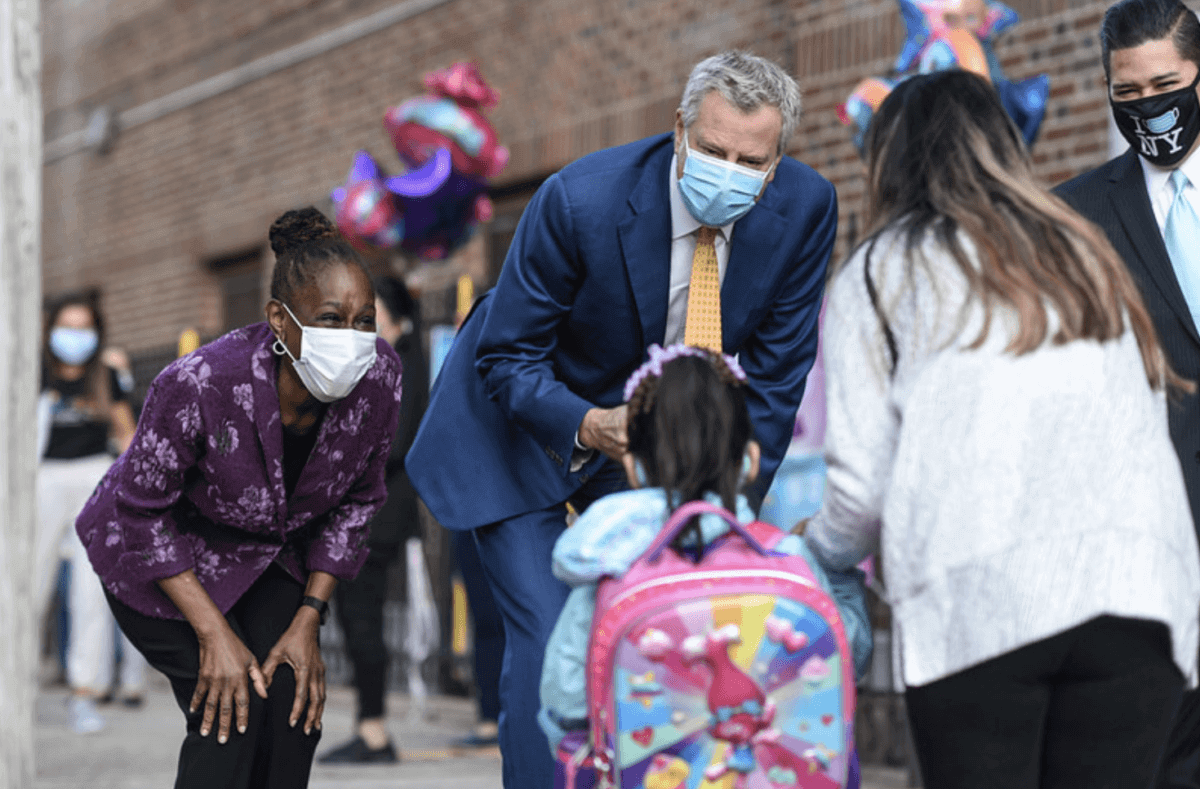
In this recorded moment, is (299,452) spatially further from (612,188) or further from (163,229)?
(163,229)

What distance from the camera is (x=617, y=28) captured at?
9977 mm

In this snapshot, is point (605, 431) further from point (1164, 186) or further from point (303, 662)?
point (1164, 186)

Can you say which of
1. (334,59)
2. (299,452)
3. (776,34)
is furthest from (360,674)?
(334,59)

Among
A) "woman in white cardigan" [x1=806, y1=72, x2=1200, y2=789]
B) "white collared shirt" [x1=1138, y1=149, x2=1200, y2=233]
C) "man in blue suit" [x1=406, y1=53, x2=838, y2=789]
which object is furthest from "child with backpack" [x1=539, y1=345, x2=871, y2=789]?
"white collared shirt" [x1=1138, y1=149, x2=1200, y2=233]

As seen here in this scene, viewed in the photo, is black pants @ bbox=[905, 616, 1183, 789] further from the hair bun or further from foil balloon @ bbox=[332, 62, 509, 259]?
foil balloon @ bbox=[332, 62, 509, 259]

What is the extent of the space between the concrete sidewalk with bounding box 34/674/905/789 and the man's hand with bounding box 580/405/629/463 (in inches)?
133

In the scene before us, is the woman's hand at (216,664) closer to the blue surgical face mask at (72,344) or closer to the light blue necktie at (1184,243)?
the light blue necktie at (1184,243)

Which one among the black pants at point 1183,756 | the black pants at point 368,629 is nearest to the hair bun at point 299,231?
the black pants at point 1183,756

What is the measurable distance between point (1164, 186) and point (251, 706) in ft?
7.97

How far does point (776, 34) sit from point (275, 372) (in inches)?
223

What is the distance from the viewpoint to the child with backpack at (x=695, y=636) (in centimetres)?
284

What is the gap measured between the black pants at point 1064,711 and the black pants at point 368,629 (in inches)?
191

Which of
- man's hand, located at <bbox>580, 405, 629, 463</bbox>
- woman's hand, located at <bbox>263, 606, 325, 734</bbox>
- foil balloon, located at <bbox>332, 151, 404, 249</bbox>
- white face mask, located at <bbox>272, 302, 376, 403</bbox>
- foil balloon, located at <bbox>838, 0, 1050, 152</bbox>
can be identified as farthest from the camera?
foil balloon, located at <bbox>332, 151, 404, 249</bbox>

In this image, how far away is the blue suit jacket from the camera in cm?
369
